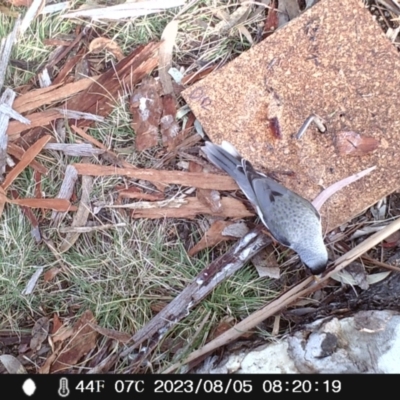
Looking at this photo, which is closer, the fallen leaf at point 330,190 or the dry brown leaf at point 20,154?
the fallen leaf at point 330,190

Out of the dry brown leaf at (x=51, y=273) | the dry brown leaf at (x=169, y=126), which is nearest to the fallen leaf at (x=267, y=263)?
the dry brown leaf at (x=169, y=126)

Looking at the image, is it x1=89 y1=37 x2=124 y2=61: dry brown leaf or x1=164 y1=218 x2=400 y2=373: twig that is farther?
x1=89 y1=37 x2=124 y2=61: dry brown leaf

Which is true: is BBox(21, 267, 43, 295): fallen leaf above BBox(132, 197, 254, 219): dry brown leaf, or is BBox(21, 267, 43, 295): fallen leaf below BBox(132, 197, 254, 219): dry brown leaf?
below

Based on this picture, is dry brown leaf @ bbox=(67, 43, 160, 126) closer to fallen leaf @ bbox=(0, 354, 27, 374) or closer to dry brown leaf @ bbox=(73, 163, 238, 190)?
dry brown leaf @ bbox=(73, 163, 238, 190)

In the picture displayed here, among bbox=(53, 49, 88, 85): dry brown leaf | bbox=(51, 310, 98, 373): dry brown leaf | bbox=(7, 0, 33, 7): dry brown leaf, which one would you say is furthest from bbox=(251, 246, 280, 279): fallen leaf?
bbox=(7, 0, 33, 7): dry brown leaf

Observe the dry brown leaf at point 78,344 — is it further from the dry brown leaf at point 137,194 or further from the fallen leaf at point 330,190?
the fallen leaf at point 330,190

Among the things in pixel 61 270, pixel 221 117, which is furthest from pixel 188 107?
pixel 61 270

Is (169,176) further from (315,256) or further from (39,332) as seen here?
(39,332)
